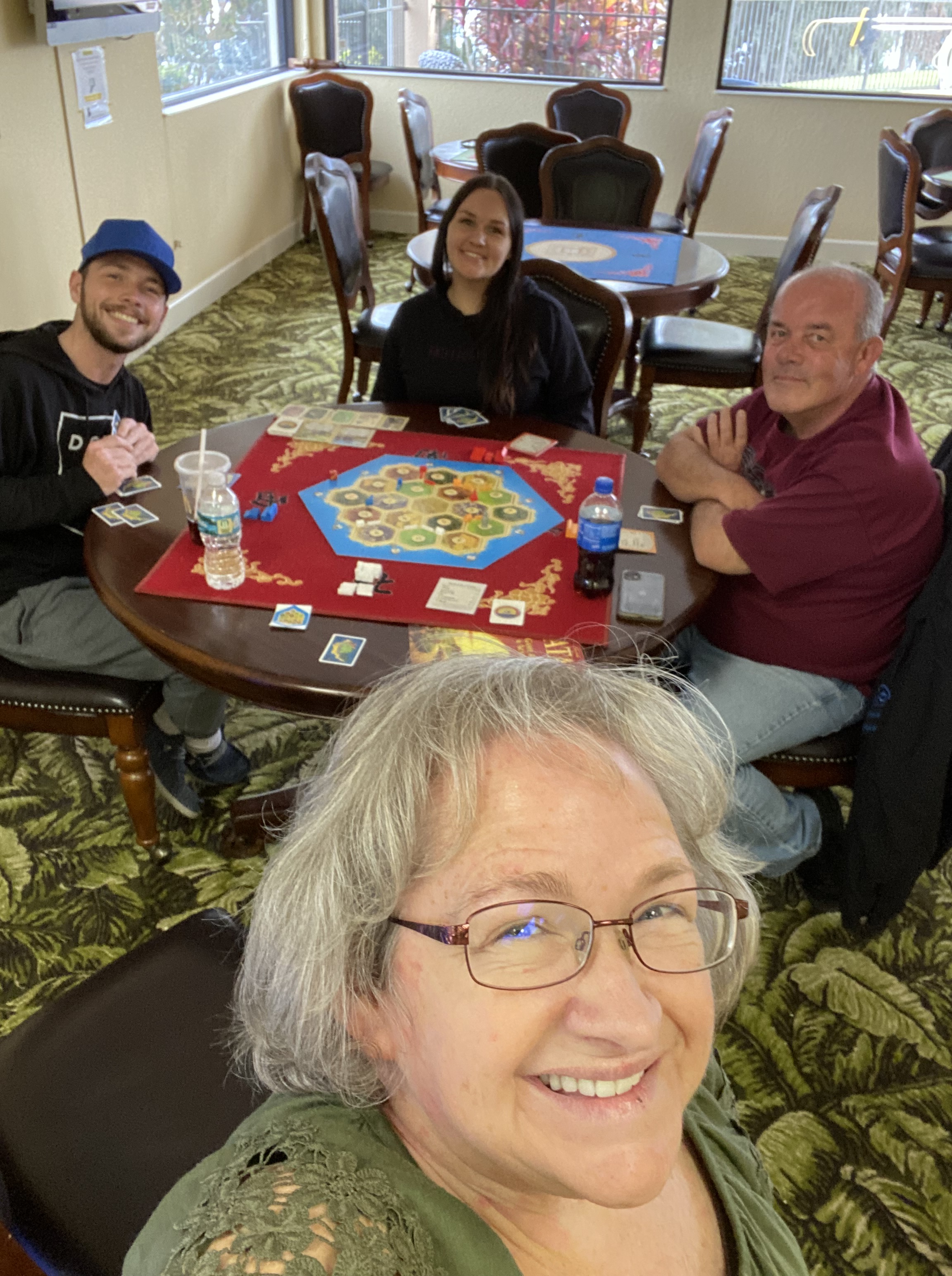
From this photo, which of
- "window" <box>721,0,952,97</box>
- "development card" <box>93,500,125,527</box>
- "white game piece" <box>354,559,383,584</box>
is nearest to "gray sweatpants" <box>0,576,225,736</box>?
"development card" <box>93,500,125,527</box>

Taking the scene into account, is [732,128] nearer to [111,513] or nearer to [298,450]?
[298,450]

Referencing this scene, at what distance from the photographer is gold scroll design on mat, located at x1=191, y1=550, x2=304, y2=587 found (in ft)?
6.24

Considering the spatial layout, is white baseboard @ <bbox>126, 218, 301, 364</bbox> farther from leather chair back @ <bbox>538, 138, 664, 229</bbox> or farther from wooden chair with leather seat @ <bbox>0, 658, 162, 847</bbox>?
wooden chair with leather seat @ <bbox>0, 658, 162, 847</bbox>

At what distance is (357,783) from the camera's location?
90 centimetres

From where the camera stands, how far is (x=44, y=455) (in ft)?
7.40

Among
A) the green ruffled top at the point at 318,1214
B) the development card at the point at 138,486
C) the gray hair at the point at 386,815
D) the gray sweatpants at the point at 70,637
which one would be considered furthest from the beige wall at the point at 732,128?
the green ruffled top at the point at 318,1214

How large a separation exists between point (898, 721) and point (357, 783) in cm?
137

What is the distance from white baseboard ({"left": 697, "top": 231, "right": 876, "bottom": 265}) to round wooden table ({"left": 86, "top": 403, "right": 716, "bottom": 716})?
5777 mm

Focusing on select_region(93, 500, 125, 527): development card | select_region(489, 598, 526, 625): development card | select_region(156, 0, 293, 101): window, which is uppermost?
select_region(156, 0, 293, 101): window

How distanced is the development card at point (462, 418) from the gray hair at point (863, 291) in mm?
821

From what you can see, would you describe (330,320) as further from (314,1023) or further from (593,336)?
(314,1023)

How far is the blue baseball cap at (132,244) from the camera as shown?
2.34 metres

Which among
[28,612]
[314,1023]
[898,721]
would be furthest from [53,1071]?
[898,721]

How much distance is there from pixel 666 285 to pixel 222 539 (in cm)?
249
